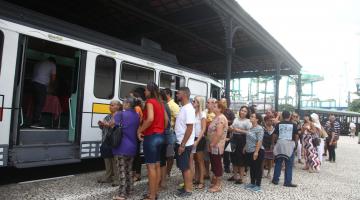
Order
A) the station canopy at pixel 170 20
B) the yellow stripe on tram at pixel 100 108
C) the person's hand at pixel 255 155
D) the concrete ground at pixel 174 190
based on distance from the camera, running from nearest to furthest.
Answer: the concrete ground at pixel 174 190
the person's hand at pixel 255 155
the yellow stripe on tram at pixel 100 108
the station canopy at pixel 170 20

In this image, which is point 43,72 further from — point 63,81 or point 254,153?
point 254,153

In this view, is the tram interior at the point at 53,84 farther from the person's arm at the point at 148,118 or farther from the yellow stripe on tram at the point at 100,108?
the person's arm at the point at 148,118

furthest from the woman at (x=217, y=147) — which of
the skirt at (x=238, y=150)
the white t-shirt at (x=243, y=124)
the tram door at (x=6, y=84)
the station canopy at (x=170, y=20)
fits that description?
the station canopy at (x=170, y=20)

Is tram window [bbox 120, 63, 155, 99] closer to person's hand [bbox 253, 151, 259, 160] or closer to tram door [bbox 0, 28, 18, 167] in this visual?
tram door [bbox 0, 28, 18, 167]

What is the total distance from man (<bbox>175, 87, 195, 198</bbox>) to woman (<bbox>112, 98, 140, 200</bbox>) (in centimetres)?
76

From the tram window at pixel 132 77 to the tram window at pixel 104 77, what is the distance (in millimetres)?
265

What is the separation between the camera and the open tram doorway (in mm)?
5531

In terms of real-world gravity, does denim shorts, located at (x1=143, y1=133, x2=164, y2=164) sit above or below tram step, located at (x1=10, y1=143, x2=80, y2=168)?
above

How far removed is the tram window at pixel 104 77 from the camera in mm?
6633

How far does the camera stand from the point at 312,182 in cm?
726

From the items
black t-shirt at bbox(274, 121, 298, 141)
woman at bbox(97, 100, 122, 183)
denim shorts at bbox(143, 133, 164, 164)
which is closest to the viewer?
denim shorts at bbox(143, 133, 164, 164)

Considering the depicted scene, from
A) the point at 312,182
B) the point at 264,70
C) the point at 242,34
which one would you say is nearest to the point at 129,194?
the point at 312,182

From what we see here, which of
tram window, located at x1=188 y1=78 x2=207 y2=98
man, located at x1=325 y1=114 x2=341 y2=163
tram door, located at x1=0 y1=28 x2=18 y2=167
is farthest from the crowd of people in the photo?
man, located at x1=325 y1=114 x2=341 y2=163

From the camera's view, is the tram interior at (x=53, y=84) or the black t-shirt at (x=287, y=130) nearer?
the tram interior at (x=53, y=84)
